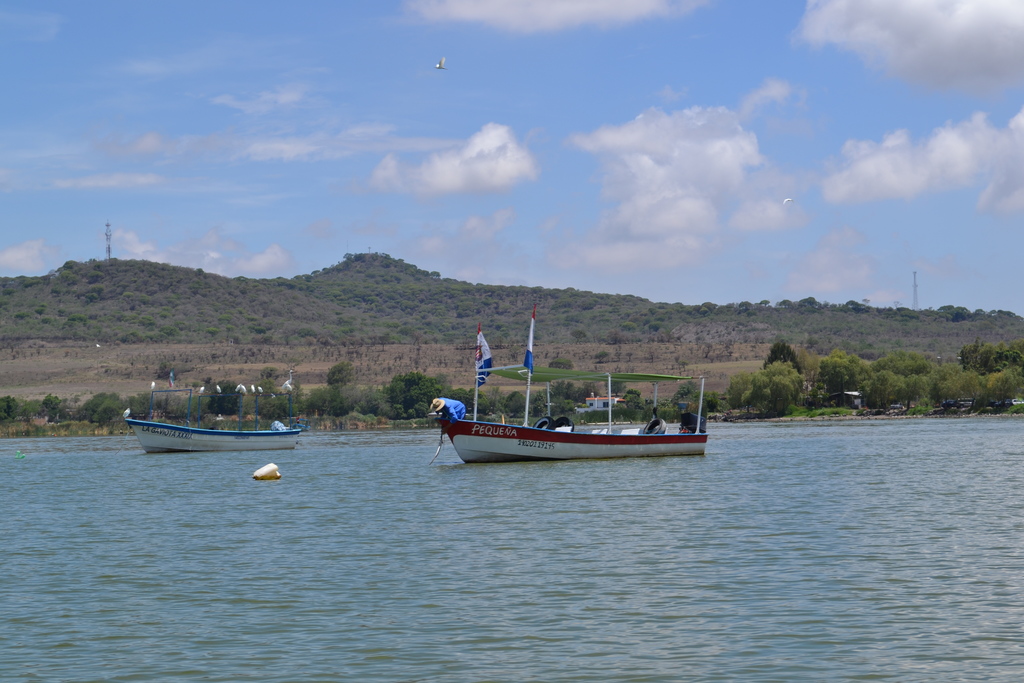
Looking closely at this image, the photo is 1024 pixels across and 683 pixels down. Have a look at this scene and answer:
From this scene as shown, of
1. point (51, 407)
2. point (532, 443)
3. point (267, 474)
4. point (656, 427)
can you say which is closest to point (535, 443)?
point (532, 443)

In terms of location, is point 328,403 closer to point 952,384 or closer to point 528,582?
point 952,384

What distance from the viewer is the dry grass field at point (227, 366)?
156 meters

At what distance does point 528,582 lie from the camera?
2134 cm

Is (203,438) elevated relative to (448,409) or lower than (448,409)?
lower

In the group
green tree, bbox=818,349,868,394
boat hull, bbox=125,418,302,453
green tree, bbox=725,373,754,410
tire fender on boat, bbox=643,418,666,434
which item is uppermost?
green tree, bbox=818,349,868,394

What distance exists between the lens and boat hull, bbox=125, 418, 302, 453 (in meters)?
78.4

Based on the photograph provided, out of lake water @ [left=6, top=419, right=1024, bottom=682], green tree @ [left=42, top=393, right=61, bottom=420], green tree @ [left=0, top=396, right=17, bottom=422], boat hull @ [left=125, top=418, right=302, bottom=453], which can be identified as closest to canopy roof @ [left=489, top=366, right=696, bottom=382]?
lake water @ [left=6, top=419, right=1024, bottom=682]

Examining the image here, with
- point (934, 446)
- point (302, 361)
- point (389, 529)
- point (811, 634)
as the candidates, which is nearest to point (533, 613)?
point (811, 634)

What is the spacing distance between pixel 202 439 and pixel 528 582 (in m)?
62.6

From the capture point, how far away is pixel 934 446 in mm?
67000

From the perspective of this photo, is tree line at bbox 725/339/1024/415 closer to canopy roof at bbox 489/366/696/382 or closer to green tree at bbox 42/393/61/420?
green tree at bbox 42/393/61/420

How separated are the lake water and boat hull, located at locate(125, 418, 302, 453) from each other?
35453 mm

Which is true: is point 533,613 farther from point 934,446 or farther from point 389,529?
point 934,446

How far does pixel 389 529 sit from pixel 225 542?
4253 mm
